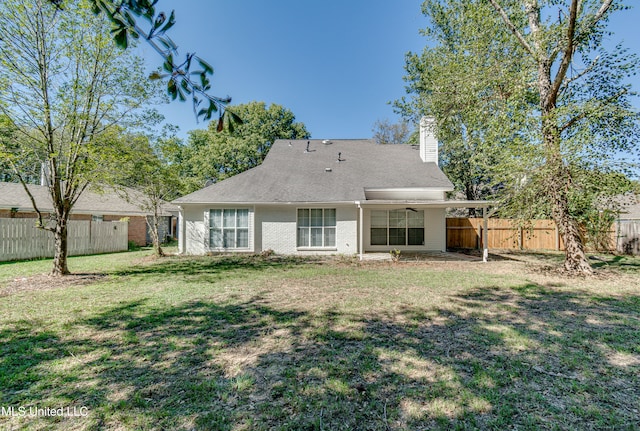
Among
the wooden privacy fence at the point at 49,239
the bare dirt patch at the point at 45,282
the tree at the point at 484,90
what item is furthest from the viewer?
the wooden privacy fence at the point at 49,239

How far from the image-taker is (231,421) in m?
2.34

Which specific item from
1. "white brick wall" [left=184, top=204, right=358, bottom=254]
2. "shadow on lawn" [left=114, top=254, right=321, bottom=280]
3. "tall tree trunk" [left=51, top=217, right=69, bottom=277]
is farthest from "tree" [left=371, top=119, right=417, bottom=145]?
"tall tree trunk" [left=51, top=217, right=69, bottom=277]

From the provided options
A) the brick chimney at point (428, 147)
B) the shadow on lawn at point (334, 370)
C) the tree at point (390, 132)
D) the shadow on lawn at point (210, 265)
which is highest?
the tree at point (390, 132)

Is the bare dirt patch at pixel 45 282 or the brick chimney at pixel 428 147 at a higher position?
the brick chimney at pixel 428 147

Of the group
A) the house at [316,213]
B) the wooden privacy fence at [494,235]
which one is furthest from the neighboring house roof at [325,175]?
the wooden privacy fence at [494,235]

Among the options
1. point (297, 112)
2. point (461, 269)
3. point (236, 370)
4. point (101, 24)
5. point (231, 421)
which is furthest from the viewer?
point (297, 112)

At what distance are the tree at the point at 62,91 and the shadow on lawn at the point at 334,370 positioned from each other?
4913 mm

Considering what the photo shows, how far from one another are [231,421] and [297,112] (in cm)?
2995

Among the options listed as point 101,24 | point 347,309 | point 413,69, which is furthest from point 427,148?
point 101,24

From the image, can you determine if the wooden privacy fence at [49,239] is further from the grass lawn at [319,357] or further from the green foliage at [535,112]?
the green foliage at [535,112]

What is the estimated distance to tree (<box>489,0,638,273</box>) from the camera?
7578 millimetres

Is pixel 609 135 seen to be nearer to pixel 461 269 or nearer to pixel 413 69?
pixel 461 269

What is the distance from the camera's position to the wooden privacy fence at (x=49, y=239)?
10969mm

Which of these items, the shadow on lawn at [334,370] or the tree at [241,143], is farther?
the tree at [241,143]
